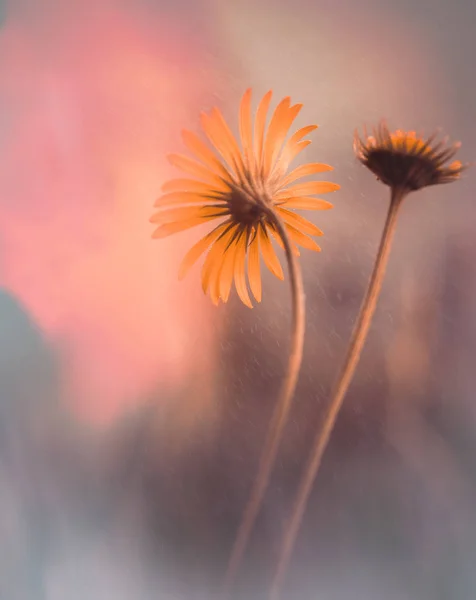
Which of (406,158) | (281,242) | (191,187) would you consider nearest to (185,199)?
(191,187)

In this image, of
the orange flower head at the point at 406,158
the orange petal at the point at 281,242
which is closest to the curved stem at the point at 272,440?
the orange petal at the point at 281,242

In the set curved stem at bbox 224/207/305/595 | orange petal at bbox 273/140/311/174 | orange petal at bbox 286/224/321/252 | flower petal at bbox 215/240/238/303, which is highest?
orange petal at bbox 273/140/311/174

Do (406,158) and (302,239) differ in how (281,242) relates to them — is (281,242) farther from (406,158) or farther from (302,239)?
(406,158)

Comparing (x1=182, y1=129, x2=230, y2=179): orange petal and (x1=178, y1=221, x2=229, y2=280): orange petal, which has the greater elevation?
(x1=182, y1=129, x2=230, y2=179): orange petal

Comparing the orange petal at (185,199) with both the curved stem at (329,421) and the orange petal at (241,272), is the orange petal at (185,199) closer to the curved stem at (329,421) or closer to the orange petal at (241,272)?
the orange petal at (241,272)

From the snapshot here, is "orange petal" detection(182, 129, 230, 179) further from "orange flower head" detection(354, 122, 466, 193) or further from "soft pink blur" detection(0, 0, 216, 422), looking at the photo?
"orange flower head" detection(354, 122, 466, 193)

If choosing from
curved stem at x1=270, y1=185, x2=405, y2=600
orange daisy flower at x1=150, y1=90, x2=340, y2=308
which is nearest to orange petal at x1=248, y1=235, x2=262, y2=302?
orange daisy flower at x1=150, y1=90, x2=340, y2=308

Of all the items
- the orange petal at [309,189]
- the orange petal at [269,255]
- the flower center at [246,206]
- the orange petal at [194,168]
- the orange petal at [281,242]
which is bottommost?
the orange petal at [269,255]

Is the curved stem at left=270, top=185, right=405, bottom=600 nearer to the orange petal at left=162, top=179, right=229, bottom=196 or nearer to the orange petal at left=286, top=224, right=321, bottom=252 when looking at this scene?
the orange petal at left=286, top=224, right=321, bottom=252
